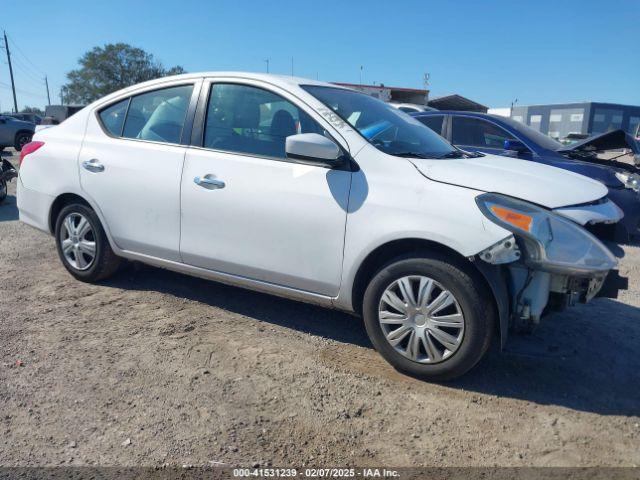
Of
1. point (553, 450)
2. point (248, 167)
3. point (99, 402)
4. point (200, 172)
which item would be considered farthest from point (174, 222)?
point (553, 450)

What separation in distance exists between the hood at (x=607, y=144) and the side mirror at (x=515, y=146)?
19.8 inches

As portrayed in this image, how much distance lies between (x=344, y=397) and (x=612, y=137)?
19.0ft

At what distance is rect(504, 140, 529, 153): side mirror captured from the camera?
6.48m

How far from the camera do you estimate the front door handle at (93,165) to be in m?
4.21

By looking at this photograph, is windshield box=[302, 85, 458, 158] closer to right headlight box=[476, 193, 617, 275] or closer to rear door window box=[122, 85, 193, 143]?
right headlight box=[476, 193, 617, 275]

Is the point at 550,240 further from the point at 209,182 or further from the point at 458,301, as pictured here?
the point at 209,182

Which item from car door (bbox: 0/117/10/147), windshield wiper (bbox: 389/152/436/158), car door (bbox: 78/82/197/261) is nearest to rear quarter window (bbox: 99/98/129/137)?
car door (bbox: 78/82/197/261)

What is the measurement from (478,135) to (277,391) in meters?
5.30

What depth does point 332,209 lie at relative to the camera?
10.5 feet

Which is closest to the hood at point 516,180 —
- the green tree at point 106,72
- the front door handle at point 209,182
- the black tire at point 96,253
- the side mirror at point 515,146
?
the front door handle at point 209,182

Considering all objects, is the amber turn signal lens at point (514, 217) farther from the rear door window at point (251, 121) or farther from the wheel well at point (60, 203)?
the wheel well at point (60, 203)

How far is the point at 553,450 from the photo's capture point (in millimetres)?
2518

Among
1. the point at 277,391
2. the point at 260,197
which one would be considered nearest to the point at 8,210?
the point at 260,197

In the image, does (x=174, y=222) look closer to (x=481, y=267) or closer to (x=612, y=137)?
(x=481, y=267)
